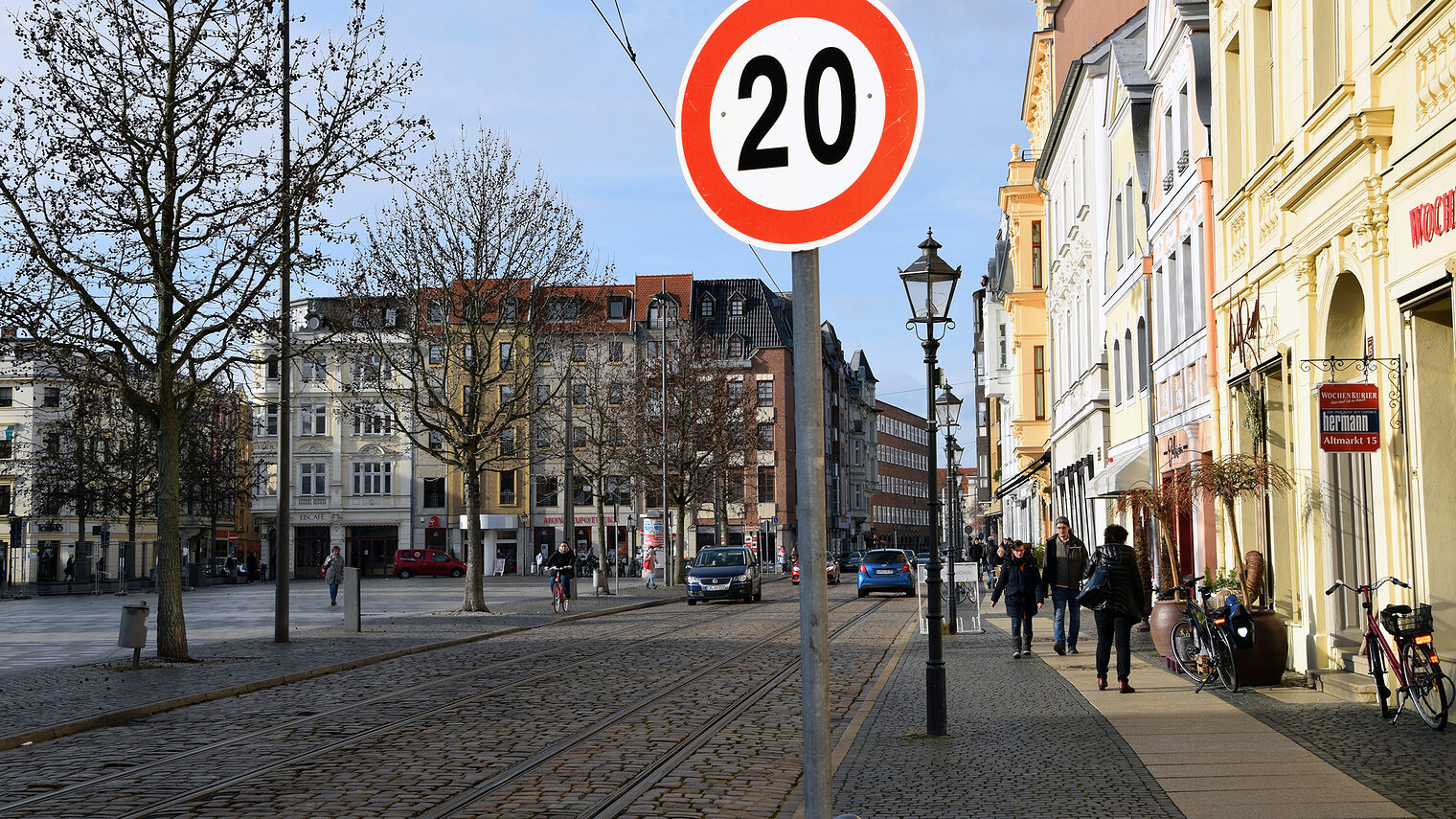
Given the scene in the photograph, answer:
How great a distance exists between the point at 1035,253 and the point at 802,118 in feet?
154

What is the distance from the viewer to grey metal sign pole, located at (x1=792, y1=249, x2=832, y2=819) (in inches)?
133

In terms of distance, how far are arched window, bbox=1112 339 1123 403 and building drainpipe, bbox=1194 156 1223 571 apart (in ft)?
31.0

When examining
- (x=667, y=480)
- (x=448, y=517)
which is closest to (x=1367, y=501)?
(x=667, y=480)

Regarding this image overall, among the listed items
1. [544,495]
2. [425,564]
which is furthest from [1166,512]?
[544,495]

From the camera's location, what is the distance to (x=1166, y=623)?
16484 millimetres

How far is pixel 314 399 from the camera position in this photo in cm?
8406

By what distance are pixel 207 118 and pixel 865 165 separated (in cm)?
1754

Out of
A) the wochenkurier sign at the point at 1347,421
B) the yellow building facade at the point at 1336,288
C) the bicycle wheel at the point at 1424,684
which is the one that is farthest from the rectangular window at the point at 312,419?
the bicycle wheel at the point at 1424,684

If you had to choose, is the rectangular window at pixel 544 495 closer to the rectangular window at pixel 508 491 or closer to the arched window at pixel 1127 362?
the rectangular window at pixel 508 491

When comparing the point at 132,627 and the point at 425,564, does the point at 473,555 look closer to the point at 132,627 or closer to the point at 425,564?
the point at 132,627

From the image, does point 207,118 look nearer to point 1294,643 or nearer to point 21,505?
point 1294,643

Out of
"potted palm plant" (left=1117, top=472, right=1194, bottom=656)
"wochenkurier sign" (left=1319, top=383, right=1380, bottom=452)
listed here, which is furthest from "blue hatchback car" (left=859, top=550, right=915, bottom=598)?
"wochenkurier sign" (left=1319, top=383, right=1380, bottom=452)

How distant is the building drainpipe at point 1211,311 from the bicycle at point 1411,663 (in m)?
7.02

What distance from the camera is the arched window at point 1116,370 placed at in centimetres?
3130
